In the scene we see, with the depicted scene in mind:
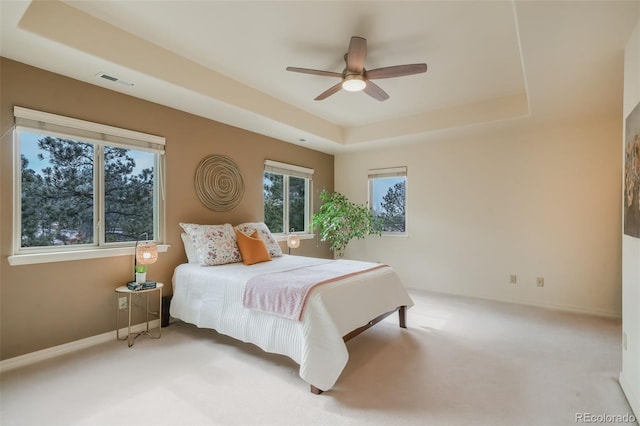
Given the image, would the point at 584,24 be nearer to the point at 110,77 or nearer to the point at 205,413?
the point at 205,413

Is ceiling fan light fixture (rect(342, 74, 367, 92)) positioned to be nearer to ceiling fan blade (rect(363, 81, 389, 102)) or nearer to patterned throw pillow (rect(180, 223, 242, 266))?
ceiling fan blade (rect(363, 81, 389, 102))

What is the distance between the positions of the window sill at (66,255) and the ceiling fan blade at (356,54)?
9.16 ft

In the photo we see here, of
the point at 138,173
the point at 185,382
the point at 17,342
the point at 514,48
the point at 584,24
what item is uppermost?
the point at 514,48

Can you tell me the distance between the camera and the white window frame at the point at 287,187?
4961mm

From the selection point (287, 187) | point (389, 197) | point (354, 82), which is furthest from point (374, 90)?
point (389, 197)

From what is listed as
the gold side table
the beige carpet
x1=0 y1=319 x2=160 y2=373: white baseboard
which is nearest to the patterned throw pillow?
the gold side table

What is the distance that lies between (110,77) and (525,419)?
161 inches

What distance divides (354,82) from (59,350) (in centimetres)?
348

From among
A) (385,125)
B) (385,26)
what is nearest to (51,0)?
(385,26)

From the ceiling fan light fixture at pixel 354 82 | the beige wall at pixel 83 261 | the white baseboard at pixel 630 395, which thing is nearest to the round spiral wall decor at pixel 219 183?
the beige wall at pixel 83 261

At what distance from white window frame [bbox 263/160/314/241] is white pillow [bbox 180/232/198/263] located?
1573mm

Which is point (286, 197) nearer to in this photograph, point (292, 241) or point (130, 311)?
point (292, 241)

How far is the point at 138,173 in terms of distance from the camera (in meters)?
3.42
